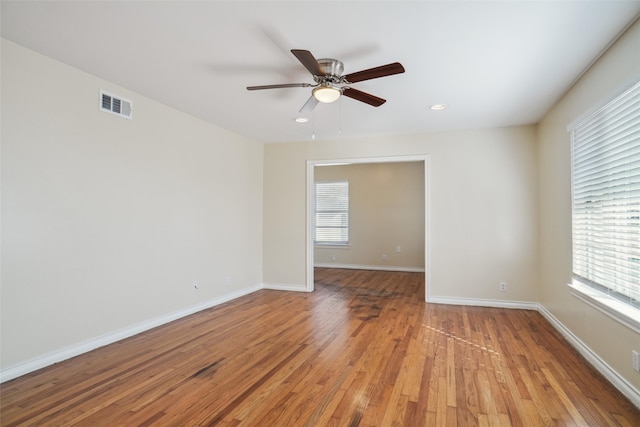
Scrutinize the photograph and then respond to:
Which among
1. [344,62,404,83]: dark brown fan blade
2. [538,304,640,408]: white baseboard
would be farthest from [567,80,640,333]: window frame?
[344,62,404,83]: dark brown fan blade

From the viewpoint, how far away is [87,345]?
3.08 m

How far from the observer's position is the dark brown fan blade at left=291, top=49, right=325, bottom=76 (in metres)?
2.12

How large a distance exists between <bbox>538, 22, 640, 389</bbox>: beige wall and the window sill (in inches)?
2.1

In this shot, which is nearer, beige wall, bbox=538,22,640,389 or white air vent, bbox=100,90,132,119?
beige wall, bbox=538,22,640,389

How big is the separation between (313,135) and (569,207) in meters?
3.32

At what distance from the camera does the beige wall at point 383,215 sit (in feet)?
25.5

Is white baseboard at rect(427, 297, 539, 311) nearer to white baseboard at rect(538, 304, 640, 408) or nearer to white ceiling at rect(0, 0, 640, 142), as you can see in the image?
white baseboard at rect(538, 304, 640, 408)

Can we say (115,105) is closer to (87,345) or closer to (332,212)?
(87,345)

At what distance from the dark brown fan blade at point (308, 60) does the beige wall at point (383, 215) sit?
5.65m

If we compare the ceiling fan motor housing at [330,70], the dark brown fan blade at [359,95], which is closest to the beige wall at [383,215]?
the dark brown fan blade at [359,95]

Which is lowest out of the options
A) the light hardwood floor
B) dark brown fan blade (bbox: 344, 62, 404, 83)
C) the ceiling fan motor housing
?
the light hardwood floor

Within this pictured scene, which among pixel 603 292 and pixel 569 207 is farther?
pixel 569 207

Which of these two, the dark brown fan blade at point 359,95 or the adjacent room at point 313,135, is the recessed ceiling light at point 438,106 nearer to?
the adjacent room at point 313,135

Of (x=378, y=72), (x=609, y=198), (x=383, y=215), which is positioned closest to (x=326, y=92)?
(x=378, y=72)
